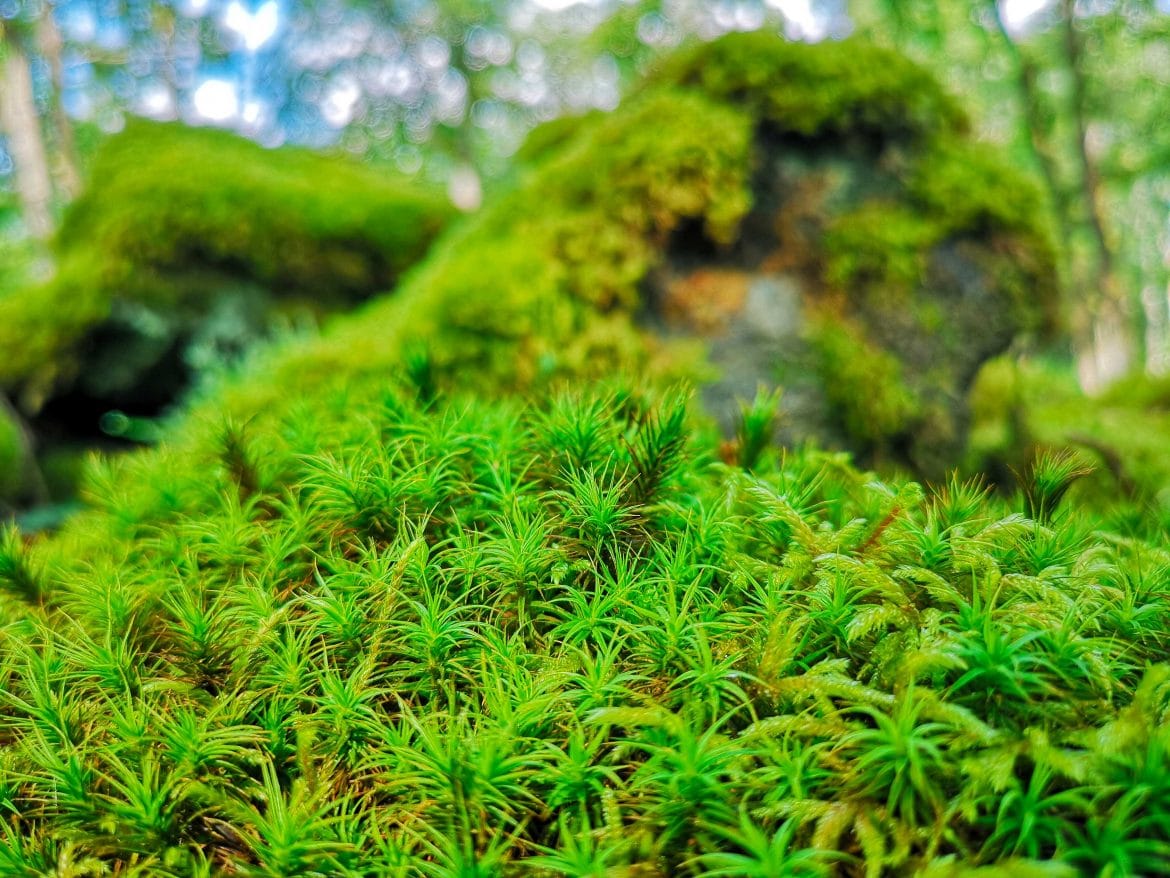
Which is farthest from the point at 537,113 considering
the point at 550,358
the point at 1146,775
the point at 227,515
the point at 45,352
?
the point at 1146,775

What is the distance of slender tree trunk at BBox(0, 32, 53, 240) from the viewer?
12281 millimetres

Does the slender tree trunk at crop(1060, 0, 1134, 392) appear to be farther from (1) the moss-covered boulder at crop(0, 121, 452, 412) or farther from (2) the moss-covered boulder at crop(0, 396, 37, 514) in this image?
(2) the moss-covered boulder at crop(0, 396, 37, 514)

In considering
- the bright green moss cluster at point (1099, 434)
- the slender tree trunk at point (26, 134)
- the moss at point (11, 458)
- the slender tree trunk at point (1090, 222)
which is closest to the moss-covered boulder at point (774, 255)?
the bright green moss cluster at point (1099, 434)

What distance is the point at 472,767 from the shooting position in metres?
1.16

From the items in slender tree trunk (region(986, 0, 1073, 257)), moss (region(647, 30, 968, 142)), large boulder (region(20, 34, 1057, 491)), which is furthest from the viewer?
slender tree trunk (region(986, 0, 1073, 257))

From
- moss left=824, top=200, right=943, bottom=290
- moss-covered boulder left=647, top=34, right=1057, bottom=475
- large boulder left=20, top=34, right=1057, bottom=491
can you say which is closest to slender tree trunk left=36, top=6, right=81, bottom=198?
large boulder left=20, top=34, right=1057, bottom=491

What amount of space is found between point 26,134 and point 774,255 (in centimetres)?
1565

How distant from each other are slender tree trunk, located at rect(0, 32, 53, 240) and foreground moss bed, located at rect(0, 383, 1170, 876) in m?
14.5

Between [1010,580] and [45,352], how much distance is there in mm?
6030

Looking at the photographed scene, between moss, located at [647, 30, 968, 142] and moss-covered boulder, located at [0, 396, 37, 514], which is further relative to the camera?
moss-covered boulder, located at [0, 396, 37, 514]

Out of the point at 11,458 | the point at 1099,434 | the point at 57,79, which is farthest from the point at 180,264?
the point at 57,79

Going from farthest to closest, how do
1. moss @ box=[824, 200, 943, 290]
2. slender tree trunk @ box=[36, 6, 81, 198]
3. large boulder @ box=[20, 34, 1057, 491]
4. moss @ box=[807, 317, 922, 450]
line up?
slender tree trunk @ box=[36, 6, 81, 198] → moss @ box=[824, 200, 943, 290] → moss @ box=[807, 317, 922, 450] → large boulder @ box=[20, 34, 1057, 491]

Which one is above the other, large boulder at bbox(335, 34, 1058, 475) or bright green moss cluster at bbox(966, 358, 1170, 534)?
large boulder at bbox(335, 34, 1058, 475)

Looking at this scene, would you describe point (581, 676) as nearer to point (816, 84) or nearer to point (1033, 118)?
point (816, 84)
